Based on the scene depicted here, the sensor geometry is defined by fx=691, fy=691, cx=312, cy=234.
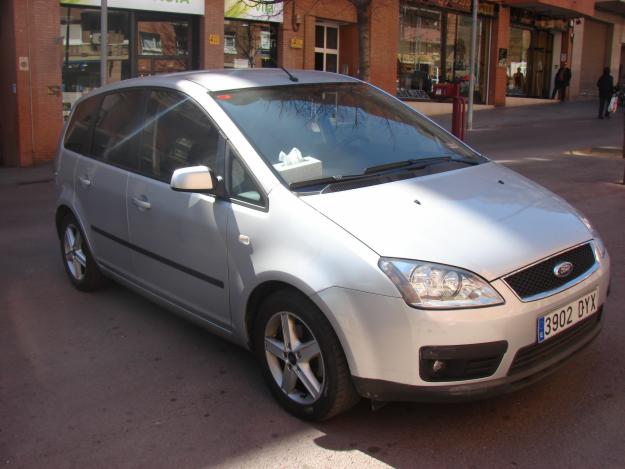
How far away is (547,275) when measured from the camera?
10.6 feet

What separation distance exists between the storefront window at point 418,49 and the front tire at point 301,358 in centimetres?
2127

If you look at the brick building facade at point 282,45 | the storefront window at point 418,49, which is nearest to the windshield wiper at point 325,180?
the brick building facade at point 282,45

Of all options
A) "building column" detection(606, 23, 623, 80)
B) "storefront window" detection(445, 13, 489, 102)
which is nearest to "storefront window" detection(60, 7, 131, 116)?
"storefront window" detection(445, 13, 489, 102)

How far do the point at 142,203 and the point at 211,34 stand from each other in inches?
543

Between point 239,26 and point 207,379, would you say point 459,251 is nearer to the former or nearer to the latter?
point 207,379

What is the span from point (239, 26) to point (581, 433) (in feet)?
54.7

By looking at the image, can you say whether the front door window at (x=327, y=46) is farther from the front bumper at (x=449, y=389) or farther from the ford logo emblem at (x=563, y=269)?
the front bumper at (x=449, y=389)

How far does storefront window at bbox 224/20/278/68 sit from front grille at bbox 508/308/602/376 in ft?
51.3

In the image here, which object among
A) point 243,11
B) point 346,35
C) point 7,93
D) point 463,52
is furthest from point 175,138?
point 463,52

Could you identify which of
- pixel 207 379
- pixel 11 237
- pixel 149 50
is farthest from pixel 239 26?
pixel 207 379

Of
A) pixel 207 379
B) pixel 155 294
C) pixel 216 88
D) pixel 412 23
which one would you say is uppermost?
pixel 412 23

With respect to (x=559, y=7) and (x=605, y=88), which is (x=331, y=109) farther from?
(x=559, y=7)

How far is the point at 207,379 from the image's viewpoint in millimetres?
4059

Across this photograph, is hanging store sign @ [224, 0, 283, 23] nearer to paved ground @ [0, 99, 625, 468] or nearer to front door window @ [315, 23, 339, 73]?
front door window @ [315, 23, 339, 73]
